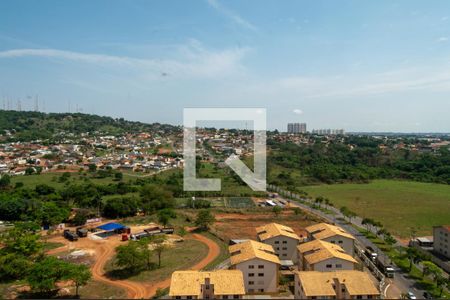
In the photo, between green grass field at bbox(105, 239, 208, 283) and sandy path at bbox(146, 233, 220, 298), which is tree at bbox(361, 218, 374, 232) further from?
green grass field at bbox(105, 239, 208, 283)

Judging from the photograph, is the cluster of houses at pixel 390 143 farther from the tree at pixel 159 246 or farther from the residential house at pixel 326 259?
the tree at pixel 159 246

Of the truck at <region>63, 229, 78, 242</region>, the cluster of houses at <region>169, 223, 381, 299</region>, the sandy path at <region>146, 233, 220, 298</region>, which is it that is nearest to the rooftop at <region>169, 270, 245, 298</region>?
the cluster of houses at <region>169, 223, 381, 299</region>

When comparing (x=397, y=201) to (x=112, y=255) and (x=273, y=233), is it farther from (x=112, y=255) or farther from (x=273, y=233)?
(x=112, y=255)

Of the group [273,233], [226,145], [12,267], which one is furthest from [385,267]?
[226,145]

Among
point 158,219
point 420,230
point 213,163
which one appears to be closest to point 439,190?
point 420,230

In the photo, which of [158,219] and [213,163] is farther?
[213,163]

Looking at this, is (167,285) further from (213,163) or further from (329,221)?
(213,163)
